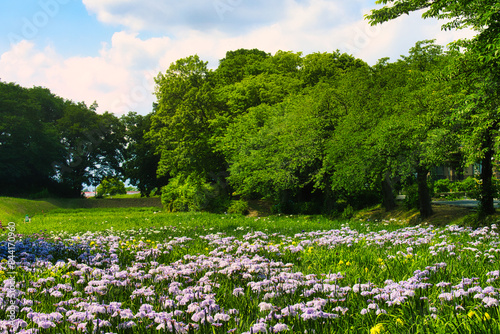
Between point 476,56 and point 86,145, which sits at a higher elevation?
point 86,145

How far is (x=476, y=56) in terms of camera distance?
389 inches

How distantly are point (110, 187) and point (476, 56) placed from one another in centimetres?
6372

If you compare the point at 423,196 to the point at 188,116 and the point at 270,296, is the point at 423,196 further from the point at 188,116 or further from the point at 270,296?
the point at 188,116

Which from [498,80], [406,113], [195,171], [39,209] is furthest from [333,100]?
[39,209]

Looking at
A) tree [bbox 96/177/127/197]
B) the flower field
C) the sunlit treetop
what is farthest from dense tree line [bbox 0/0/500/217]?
the flower field

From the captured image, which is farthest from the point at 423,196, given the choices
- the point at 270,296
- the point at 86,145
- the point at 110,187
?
the point at 110,187

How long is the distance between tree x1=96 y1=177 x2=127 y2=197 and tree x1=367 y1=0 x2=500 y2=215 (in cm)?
5129

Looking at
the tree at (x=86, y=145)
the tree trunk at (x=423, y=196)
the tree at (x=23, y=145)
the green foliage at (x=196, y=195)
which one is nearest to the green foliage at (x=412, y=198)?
the tree trunk at (x=423, y=196)

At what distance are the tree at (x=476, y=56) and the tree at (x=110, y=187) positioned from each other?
168 feet

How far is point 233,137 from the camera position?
26031mm

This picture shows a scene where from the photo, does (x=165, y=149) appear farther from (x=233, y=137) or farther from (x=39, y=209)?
(x=39, y=209)

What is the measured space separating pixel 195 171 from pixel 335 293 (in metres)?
27.9

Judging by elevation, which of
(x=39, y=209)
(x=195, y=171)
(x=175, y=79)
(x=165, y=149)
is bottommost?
(x=39, y=209)

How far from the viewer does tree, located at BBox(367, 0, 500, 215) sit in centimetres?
915
